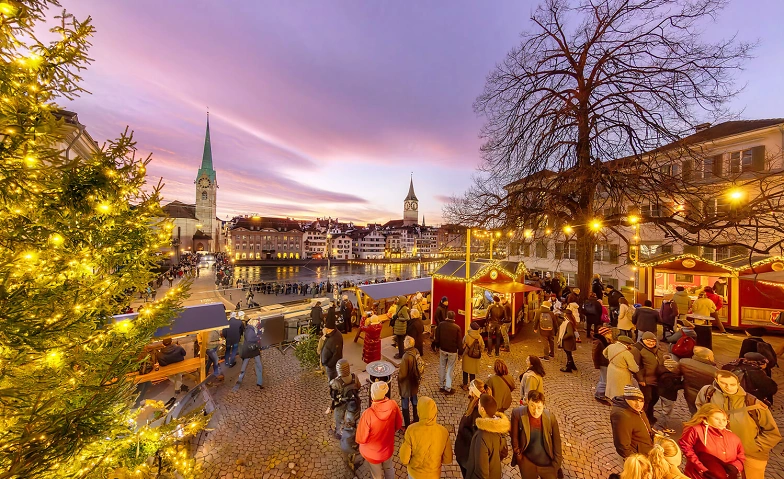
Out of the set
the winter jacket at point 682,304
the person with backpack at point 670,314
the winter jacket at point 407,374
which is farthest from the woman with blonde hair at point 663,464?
the winter jacket at point 682,304

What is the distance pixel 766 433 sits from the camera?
126 inches

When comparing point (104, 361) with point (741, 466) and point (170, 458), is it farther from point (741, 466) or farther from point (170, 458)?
point (741, 466)

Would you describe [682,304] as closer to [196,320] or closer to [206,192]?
[196,320]

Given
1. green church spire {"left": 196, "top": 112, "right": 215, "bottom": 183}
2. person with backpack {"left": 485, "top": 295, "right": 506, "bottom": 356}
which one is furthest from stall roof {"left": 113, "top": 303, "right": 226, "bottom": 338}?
green church spire {"left": 196, "top": 112, "right": 215, "bottom": 183}

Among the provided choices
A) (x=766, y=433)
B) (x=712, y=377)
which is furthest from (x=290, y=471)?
(x=712, y=377)

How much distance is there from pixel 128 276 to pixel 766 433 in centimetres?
716

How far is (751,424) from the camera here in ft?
10.5

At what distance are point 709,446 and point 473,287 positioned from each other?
6.88 meters

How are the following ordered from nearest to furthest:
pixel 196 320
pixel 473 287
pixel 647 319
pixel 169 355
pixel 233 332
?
1. pixel 169 355
2. pixel 196 320
3. pixel 647 319
4. pixel 233 332
5. pixel 473 287

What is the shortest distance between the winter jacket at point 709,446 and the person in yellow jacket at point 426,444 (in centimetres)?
260

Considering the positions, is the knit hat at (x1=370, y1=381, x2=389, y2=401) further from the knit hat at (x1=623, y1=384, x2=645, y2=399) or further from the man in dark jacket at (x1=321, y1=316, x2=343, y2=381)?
the knit hat at (x1=623, y1=384, x2=645, y2=399)

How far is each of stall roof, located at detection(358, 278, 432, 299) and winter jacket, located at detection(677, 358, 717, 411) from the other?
28.2 feet

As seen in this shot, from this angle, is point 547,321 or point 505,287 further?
point 505,287

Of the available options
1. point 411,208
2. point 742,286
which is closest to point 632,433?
point 742,286
